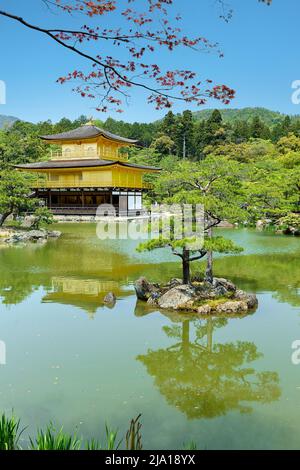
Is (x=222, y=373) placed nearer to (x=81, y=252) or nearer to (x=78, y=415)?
(x=78, y=415)

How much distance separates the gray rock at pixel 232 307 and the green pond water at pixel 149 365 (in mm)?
283

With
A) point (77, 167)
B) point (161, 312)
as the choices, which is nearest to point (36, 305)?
point (161, 312)

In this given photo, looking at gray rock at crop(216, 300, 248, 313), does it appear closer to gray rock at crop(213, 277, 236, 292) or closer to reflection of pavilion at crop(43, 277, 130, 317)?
gray rock at crop(213, 277, 236, 292)

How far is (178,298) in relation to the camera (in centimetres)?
841

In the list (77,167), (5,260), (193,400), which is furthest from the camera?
(77,167)

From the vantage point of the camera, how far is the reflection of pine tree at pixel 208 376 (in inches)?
188

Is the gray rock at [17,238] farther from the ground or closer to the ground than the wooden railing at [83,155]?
closer to the ground

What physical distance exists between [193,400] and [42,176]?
109 feet

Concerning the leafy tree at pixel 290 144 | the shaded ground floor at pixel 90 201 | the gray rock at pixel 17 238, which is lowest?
the gray rock at pixel 17 238

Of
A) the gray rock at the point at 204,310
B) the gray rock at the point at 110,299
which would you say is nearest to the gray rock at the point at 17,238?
the gray rock at the point at 110,299

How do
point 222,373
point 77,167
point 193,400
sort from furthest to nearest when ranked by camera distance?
point 77,167
point 222,373
point 193,400

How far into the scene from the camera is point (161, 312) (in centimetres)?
816

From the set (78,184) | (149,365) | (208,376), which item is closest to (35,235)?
(78,184)

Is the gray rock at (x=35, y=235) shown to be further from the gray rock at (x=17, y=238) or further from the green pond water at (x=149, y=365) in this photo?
the green pond water at (x=149, y=365)
